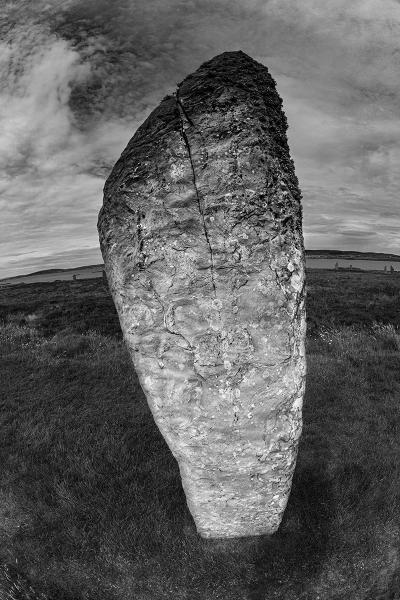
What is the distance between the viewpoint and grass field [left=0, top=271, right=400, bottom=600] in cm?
349

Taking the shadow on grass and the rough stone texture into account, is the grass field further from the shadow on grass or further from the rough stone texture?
the rough stone texture

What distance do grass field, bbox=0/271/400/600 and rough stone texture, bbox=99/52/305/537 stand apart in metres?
1.08

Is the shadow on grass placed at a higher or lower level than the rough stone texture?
lower

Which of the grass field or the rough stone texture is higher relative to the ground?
the rough stone texture

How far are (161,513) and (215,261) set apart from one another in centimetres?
270

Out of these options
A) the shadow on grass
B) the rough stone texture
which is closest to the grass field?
the shadow on grass

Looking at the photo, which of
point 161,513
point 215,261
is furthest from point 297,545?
point 215,261

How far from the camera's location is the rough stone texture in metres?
2.80

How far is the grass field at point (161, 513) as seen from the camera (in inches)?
138

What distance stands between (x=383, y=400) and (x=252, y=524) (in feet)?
12.6

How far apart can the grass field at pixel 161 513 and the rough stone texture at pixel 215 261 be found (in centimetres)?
108

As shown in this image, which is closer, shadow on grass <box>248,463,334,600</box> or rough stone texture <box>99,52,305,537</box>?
rough stone texture <box>99,52,305,537</box>

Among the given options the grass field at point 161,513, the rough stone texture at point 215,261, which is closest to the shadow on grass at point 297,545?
the grass field at point 161,513

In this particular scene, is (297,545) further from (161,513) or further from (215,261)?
(215,261)
